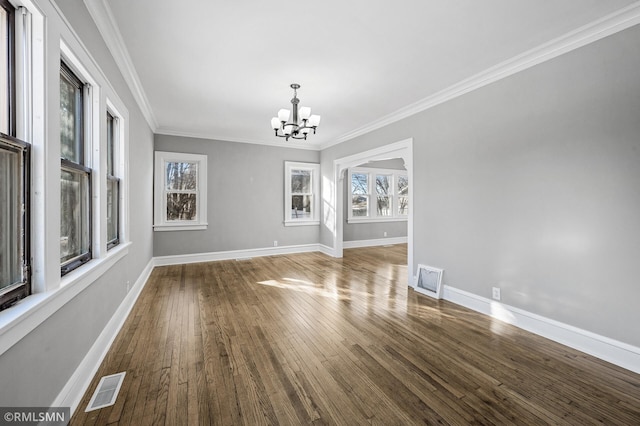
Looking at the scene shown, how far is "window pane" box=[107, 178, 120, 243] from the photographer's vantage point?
286 cm

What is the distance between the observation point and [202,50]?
110 inches

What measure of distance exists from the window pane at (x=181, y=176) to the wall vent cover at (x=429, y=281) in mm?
4787

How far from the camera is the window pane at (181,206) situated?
5.74m

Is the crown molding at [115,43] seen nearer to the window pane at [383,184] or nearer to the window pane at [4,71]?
the window pane at [4,71]

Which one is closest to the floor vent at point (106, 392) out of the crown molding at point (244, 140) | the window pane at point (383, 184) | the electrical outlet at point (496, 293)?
the electrical outlet at point (496, 293)

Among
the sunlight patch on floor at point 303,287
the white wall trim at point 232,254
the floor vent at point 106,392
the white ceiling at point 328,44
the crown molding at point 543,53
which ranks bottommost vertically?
the floor vent at point 106,392

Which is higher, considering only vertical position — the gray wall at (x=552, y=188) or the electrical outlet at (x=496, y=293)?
the gray wall at (x=552, y=188)

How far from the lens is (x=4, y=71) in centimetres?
130

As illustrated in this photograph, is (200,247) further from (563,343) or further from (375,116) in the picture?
(563,343)

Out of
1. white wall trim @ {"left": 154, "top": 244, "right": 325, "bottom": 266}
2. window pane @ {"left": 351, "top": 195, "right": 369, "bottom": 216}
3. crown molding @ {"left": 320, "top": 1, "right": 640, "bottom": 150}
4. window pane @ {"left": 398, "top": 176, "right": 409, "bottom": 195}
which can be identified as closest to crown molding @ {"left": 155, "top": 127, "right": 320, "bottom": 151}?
window pane @ {"left": 351, "top": 195, "right": 369, "bottom": 216}

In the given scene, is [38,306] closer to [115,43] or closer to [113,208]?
[113,208]

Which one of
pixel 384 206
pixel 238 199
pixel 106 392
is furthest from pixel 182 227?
pixel 384 206

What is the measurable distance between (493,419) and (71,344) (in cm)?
267

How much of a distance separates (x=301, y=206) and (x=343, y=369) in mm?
5204
